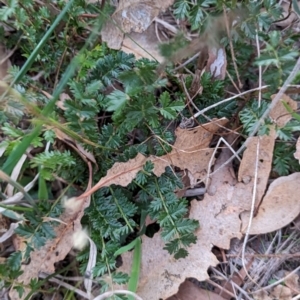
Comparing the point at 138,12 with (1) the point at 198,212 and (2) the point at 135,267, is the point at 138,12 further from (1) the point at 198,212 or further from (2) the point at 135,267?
(2) the point at 135,267

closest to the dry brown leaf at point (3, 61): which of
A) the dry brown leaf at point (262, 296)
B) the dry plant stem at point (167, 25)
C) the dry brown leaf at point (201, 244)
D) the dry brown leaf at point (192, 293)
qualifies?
the dry plant stem at point (167, 25)

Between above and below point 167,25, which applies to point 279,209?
below

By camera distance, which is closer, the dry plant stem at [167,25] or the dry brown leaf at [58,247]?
the dry brown leaf at [58,247]

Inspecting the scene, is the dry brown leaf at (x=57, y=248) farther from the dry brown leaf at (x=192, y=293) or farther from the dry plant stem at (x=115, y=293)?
the dry brown leaf at (x=192, y=293)

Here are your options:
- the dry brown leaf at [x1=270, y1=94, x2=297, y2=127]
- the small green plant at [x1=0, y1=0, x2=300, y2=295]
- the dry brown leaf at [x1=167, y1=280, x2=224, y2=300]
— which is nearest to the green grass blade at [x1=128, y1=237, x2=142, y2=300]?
the small green plant at [x1=0, y1=0, x2=300, y2=295]

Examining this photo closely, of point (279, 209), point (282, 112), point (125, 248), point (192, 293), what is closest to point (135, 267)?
point (125, 248)

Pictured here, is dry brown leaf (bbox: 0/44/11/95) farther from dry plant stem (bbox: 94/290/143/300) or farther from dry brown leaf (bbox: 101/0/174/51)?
dry plant stem (bbox: 94/290/143/300)

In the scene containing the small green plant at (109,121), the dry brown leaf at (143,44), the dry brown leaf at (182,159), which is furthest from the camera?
the dry brown leaf at (143,44)
